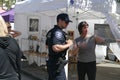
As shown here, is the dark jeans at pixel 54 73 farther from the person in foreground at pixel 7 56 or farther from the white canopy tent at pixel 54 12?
the white canopy tent at pixel 54 12

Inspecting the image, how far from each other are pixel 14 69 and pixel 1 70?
0.22 metres

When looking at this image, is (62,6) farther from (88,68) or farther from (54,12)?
(54,12)

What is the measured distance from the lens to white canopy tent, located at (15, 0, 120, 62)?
29.8ft

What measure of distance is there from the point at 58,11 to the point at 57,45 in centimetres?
886

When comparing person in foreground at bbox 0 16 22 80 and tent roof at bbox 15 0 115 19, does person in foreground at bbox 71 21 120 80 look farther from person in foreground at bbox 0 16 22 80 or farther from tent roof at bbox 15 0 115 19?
person in foreground at bbox 0 16 22 80

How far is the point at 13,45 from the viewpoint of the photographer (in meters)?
4.06

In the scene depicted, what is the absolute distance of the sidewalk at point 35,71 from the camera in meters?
12.1

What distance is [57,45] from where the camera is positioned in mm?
5703

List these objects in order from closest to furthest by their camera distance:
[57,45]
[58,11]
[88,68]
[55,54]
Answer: [57,45], [55,54], [88,68], [58,11]

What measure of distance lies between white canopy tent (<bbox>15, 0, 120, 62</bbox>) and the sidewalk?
1159mm

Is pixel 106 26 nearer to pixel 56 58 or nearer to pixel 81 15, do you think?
pixel 56 58

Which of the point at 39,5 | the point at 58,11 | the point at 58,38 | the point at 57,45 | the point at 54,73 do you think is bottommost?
the point at 54,73

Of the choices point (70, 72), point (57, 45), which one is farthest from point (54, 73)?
point (70, 72)

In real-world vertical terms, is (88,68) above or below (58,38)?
below
